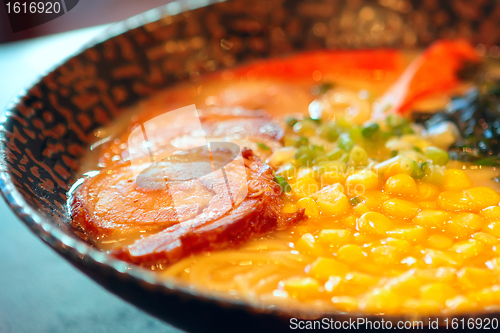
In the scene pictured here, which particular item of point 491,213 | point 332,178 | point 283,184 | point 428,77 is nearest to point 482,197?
point 491,213

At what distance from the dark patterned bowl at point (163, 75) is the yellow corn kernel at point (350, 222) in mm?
896

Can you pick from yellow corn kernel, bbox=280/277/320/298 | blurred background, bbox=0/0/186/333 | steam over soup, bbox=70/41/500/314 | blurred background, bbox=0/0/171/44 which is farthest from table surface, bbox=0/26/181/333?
blurred background, bbox=0/0/171/44

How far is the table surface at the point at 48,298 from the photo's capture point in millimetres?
2035

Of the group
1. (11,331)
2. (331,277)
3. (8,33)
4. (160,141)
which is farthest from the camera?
(8,33)

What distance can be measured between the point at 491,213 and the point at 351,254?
734mm

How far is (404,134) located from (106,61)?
6.56 ft

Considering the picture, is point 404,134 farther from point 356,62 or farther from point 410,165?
point 356,62

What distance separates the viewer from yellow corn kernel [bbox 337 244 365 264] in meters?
1.87

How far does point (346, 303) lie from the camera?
1.60 metres

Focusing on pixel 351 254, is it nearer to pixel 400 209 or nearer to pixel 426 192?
pixel 400 209

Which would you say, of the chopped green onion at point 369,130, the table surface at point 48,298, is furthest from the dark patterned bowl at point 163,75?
the chopped green onion at point 369,130

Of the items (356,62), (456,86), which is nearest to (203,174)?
(356,62)

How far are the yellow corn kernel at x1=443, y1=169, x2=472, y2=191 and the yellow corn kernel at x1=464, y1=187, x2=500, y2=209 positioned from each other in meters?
0.05

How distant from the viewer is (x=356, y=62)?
3670 millimetres
